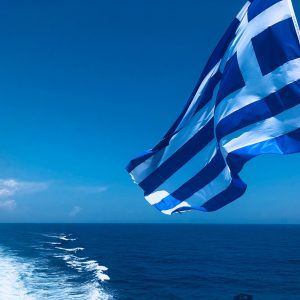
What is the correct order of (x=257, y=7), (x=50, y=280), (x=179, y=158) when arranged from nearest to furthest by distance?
(x=257, y=7), (x=179, y=158), (x=50, y=280)

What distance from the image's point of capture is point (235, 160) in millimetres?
6484

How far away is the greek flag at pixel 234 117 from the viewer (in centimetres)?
597

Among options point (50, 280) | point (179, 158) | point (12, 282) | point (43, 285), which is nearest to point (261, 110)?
point (179, 158)

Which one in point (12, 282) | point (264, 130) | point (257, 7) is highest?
point (257, 7)

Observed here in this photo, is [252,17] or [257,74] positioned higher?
[252,17]

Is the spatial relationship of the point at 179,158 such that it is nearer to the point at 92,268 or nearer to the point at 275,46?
the point at 275,46

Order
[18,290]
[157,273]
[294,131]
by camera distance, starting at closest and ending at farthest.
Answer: [294,131]
[18,290]
[157,273]

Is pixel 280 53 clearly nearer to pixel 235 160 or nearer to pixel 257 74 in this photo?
pixel 257 74

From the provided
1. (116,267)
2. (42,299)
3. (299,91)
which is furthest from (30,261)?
(299,91)

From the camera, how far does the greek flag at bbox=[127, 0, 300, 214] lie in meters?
5.97

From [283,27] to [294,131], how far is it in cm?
183

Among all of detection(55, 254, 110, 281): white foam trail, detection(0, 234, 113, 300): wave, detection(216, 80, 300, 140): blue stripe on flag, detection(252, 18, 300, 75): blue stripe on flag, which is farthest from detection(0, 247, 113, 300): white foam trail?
detection(252, 18, 300, 75): blue stripe on flag

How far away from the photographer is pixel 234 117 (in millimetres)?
6746

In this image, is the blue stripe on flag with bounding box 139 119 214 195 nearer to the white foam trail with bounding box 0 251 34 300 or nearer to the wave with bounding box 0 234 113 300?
the wave with bounding box 0 234 113 300
